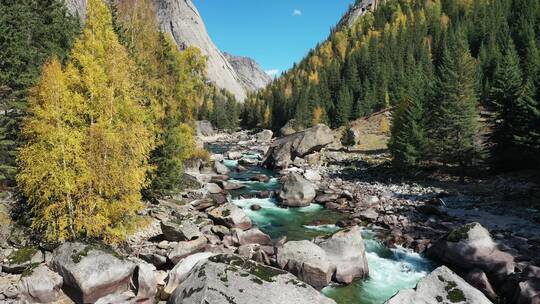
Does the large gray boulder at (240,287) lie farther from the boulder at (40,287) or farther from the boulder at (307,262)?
the boulder at (40,287)

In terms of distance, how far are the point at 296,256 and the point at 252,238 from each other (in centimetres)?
564

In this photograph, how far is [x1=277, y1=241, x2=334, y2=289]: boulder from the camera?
1778cm

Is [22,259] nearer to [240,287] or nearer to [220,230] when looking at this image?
[220,230]

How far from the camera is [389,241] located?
24.2 metres

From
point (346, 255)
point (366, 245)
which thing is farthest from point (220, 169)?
point (346, 255)

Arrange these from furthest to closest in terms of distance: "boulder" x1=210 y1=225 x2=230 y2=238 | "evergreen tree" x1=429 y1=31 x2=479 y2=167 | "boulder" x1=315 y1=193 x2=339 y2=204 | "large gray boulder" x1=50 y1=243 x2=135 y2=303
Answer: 1. "evergreen tree" x1=429 y1=31 x2=479 y2=167
2. "boulder" x1=315 y1=193 x2=339 y2=204
3. "boulder" x1=210 y1=225 x2=230 y2=238
4. "large gray boulder" x1=50 y1=243 x2=135 y2=303

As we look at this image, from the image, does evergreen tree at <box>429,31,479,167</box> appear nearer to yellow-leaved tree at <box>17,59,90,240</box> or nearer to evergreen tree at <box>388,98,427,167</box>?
evergreen tree at <box>388,98,427,167</box>

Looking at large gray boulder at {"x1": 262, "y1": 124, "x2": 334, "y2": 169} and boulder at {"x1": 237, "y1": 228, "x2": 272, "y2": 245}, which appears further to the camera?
large gray boulder at {"x1": 262, "y1": 124, "x2": 334, "y2": 169}

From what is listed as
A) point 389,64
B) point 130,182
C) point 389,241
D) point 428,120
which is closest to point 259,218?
point 389,241

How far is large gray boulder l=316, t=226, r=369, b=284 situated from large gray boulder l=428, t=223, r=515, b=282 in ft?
16.2

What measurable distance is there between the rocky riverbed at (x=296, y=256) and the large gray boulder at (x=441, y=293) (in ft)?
0.12

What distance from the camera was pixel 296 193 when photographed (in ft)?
115

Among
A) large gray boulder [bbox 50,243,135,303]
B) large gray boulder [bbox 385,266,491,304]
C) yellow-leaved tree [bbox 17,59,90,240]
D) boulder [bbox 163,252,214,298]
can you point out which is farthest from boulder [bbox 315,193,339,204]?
yellow-leaved tree [bbox 17,59,90,240]

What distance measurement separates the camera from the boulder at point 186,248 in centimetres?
1930
